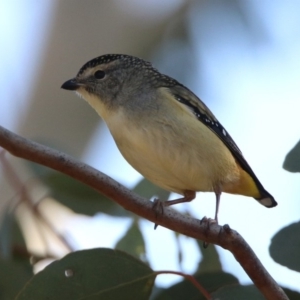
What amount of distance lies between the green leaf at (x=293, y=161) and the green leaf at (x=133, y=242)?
71 centimetres

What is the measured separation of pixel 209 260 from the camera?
2.50 metres

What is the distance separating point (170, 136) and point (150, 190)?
18.9 inches

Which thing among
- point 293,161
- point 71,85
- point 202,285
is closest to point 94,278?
point 202,285

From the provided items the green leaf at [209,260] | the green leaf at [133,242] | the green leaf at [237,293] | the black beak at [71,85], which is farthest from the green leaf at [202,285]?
the black beak at [71,85]

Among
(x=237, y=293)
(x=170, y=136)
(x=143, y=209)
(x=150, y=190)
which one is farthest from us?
(x=150, y=190)

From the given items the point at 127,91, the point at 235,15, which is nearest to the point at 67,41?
the point at 235,15

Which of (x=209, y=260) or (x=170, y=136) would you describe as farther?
(x=209, y=260)

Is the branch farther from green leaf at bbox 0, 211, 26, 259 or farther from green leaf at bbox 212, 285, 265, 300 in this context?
green leaf at bbox 0, 211, 26, 259

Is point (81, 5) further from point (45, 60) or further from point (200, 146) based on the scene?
point (200, 146)

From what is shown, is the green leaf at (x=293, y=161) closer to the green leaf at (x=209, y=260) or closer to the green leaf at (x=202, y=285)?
the green leaf at (x=202, y=285)

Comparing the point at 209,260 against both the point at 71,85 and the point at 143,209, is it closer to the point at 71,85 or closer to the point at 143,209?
the point at 143,209

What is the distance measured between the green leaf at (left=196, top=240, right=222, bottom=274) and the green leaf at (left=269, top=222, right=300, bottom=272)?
1.17 feet

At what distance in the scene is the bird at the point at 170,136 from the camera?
7.57 ft

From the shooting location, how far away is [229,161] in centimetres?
250
